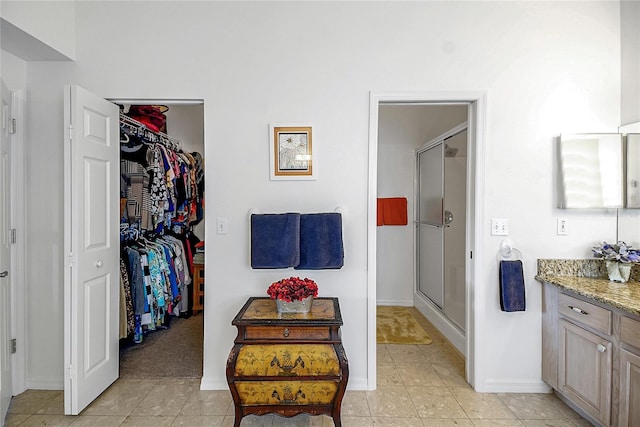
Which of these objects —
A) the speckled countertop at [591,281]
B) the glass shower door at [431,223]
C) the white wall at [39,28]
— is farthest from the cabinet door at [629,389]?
the white wall at [39,28]

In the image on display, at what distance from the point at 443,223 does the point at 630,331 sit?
185 centimetres

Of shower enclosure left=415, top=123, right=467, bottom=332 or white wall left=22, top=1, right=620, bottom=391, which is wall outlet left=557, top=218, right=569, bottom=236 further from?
shower enclosure left=415, top=123, right=467, bottom=332

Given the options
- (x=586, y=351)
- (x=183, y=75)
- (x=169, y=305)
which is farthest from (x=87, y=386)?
(x=586, y=351)

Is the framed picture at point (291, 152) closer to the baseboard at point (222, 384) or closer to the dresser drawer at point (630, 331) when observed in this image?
the baseboard at point (222, 384)

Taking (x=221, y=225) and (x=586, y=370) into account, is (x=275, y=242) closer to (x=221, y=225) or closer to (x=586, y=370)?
(x=221, y=225)

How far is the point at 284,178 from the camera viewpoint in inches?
92.6

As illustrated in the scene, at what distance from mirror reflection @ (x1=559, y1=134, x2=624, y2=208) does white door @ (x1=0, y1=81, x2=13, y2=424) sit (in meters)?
3.56

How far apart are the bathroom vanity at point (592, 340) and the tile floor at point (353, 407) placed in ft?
0.82

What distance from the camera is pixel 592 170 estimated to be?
2266 mm

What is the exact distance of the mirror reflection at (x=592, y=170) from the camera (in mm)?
2254

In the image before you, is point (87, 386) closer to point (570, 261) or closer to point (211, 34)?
point (211, 34)

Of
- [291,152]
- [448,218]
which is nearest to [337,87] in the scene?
[291,152]

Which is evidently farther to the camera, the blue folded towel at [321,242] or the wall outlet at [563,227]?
the wall outlet at [563,227]

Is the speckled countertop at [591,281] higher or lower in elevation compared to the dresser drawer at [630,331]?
higher
